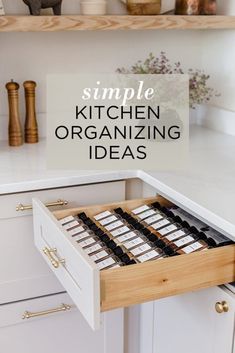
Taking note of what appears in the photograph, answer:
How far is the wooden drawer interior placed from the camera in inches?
39.4

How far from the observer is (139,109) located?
187 centimetres

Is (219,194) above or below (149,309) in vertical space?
above

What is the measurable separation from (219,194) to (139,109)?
71cm

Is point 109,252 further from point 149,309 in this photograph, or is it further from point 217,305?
point 149,309

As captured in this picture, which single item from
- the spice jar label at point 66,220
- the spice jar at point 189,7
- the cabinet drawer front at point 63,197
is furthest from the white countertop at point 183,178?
the spice jar at point 189,7

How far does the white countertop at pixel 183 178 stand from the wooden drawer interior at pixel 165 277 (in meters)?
0.07

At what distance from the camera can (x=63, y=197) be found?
143cm

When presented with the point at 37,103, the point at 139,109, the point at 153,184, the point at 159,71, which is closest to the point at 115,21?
the point at 159,71

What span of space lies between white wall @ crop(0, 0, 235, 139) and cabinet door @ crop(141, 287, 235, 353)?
3.04ft

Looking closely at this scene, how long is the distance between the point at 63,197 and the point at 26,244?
18 centimetres

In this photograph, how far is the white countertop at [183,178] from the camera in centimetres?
117

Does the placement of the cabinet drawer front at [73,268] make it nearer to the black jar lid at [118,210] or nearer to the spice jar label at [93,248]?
the spice jar label at [93,248]

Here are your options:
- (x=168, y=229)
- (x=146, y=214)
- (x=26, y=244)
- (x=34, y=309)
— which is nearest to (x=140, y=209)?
(x=146, y=214)

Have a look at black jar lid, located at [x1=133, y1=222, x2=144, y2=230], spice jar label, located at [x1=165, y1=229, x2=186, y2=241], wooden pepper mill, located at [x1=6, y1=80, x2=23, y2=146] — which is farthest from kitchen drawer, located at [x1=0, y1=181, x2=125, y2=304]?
wooden pepper mill, located at [x1=6, y1=80, x2=23, y2=146]
